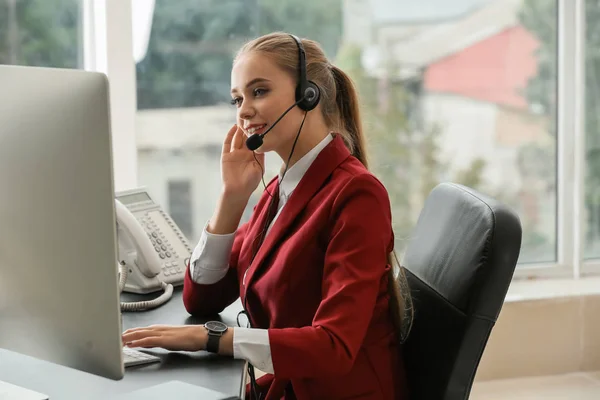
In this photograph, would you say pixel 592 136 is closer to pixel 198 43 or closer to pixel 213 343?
pixel 198 43

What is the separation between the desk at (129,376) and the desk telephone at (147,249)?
39 cm

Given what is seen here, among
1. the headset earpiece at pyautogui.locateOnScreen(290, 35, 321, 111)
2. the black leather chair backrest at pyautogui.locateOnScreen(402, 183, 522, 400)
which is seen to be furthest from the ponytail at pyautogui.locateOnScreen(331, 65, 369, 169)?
the black leather chair backrest at pyautogui.locateOnScreen(402, 183, 522, 400)

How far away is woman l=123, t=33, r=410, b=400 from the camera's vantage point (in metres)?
1.31

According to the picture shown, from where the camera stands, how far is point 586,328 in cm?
291

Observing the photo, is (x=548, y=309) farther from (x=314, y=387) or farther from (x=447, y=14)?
(x=314, y=387)

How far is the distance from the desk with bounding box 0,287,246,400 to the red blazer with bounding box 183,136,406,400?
98 mm

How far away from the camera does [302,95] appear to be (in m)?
1.52

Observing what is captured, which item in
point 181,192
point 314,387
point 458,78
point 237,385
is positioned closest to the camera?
point 237,385

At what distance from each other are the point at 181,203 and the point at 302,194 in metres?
1.33

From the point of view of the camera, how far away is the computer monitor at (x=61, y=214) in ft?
3.03

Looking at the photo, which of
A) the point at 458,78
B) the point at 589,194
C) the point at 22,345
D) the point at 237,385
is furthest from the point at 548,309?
the point at 22,345

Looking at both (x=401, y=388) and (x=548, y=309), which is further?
(x=548, y=309)

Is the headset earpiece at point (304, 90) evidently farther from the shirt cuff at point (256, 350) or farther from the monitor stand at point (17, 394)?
the monitor stand at point (17, 394)

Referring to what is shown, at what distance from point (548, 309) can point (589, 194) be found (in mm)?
518
